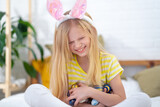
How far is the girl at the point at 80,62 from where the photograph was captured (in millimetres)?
955

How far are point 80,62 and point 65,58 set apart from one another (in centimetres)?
10

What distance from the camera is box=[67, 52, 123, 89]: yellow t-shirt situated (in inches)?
40.6

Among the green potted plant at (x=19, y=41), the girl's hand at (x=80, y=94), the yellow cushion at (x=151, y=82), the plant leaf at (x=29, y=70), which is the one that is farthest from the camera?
the plant leaf at (x=29, y=70)

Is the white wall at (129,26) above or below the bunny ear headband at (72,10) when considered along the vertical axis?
below

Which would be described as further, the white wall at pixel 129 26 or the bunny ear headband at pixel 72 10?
the white wall at pixel 129 26

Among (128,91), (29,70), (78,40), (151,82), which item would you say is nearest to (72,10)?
(78,40)

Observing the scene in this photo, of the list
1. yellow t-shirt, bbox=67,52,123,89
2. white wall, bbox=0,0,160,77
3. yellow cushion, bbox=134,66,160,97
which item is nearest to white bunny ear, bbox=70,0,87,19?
yellow t-shirt, bbox=67,52,123,89

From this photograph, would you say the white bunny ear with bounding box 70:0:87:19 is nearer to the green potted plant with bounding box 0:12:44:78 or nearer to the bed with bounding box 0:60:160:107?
the bed with bounding box 0:60:160:107

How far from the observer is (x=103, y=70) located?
1.07 meters

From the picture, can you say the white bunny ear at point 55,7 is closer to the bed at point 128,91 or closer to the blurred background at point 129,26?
the bed at point 128,91

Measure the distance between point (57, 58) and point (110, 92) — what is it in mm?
322

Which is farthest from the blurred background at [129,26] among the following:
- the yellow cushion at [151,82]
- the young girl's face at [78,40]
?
the young girl's face at [78,40]

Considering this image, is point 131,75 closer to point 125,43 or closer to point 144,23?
point 125,43

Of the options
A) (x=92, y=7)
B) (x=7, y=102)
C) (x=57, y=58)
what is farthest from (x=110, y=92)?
(x=92, y=7)
